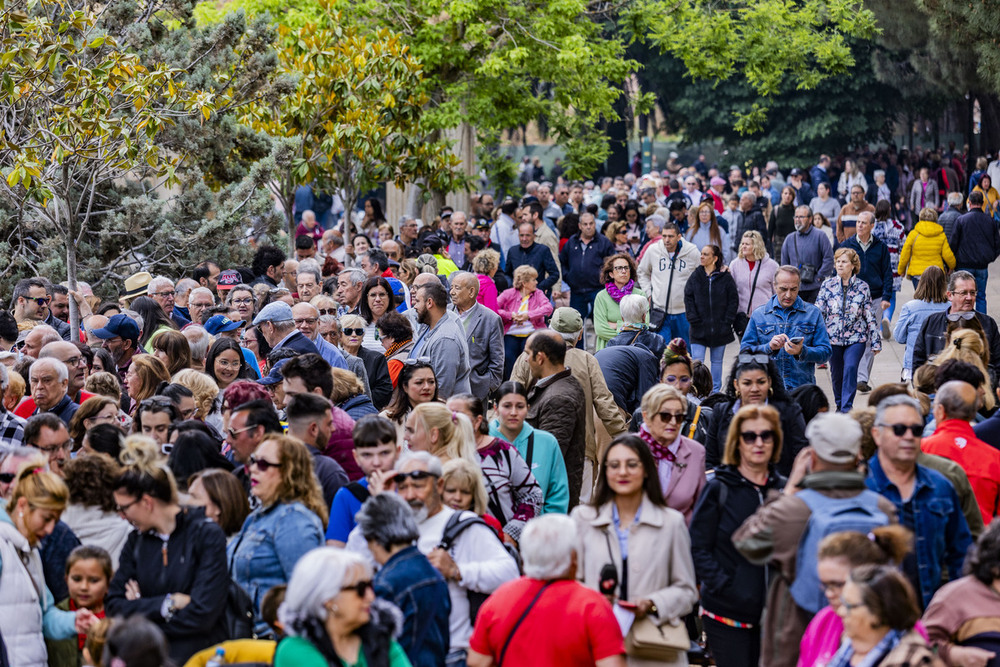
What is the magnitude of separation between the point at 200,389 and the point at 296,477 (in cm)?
275

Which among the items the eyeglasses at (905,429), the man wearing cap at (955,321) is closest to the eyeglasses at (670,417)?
the eyeglasses at (905,429)

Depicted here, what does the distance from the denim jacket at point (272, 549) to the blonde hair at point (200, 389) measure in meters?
2.78

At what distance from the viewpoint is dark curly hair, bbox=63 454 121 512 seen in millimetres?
6012

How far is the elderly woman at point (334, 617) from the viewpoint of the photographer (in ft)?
13.7

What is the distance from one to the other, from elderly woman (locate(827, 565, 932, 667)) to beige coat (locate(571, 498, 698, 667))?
4.11 feet

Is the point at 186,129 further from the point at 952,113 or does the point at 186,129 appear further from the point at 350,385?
the point at 952,113

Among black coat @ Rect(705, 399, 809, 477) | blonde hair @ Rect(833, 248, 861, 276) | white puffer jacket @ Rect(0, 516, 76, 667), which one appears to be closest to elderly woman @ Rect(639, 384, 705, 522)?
black coat @ Rect(705, 399, 809, 477)

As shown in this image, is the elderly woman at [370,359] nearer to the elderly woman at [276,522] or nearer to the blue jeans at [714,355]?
the elderly woman at [276,522]

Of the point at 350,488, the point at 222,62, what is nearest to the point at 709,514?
the point at 350,488

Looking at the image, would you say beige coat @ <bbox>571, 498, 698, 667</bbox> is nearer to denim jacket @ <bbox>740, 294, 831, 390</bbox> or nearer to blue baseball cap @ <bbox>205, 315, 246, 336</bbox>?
denim jacket @ <bbox>740, 294, 831, 390</bbox>

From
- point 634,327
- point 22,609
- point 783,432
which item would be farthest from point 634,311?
point 22,609

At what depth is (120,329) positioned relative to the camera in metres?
9.87

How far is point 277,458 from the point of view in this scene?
5.59m

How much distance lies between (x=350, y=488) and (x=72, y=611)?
4.69ft
